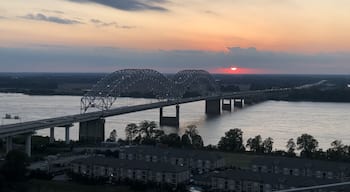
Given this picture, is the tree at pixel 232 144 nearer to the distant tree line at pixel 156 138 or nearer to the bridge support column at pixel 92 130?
the distant tree line at pixel 156 138

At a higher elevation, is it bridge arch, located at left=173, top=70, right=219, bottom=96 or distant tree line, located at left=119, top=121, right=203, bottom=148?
bridge arch, located at left=173, top=70, right=219, bottom=96

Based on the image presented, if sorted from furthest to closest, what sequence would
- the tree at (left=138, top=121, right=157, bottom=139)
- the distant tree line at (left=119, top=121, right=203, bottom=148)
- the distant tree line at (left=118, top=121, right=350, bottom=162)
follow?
the tree at (left=138, top=121, right=157, bottom=139)
the distant tree line at (left=119, top=121, right=203, bottom=148)
the distant tree line at (left=118, top=121, right=350, bottom=162)

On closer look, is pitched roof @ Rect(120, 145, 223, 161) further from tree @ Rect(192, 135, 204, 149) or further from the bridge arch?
the bridge arch

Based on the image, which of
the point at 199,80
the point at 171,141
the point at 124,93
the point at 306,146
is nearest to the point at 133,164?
the point at 171,141

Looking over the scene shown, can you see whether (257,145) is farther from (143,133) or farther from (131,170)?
(131,170)

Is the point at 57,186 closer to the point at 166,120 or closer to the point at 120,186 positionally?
the point at 120,186

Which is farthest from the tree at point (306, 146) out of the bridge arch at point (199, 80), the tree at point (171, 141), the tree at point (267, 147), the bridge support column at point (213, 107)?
the bridge arch at point (199, 80)

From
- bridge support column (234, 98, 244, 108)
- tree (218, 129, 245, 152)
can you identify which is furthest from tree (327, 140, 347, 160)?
bridge support column (234, 98, 244, 108)
